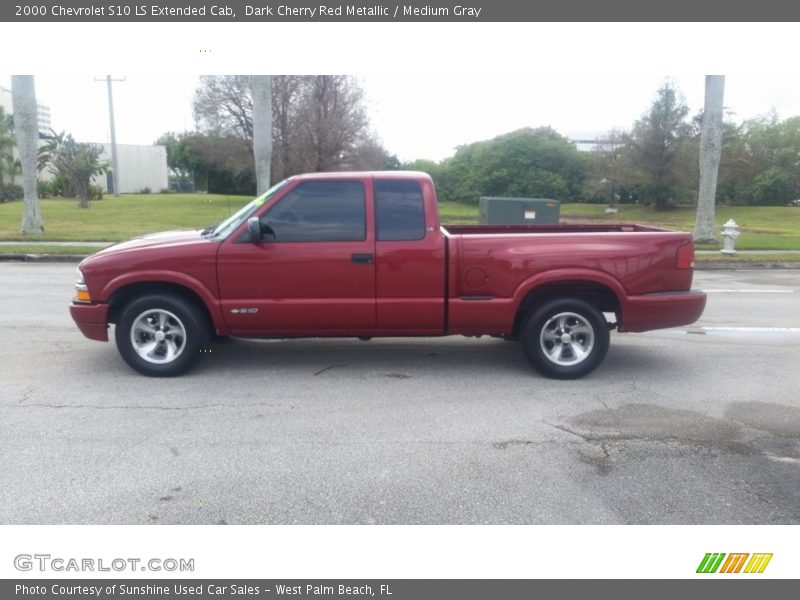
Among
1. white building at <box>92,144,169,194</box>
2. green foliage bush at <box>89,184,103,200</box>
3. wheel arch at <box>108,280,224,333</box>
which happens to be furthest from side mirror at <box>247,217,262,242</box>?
white building at <box>92,144,169,194</box>

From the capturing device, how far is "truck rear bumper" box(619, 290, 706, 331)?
6.33 metres

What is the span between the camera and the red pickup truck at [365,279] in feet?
20.2

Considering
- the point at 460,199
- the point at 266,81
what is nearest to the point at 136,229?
the point at 266,81

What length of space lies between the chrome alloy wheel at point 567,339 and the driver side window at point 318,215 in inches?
77.4

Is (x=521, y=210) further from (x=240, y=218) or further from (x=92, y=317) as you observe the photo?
(x=92, y=317)

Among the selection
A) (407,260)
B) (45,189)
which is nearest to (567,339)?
(407,260)

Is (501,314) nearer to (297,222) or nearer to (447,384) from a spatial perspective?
(447,384)

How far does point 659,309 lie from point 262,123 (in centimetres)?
1540

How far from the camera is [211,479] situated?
4211 mm

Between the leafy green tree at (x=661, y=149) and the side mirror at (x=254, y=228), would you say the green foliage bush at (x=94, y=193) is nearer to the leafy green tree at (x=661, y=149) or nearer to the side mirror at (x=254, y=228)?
the leafy green tree at (x=661, y=149)

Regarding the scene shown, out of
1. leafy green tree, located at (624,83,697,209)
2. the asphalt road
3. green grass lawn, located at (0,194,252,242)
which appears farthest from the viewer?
leafy green tree, located at (624,83,697,209)

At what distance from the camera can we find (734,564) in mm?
3395

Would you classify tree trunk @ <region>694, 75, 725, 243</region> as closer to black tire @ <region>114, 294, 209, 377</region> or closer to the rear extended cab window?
the rear extended cab window

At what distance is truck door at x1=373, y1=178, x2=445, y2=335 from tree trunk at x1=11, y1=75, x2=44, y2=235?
16.5 m
